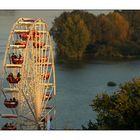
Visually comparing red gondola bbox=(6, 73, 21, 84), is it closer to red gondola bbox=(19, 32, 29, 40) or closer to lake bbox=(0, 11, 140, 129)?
lake bbox=(0, 11, 140, 129)

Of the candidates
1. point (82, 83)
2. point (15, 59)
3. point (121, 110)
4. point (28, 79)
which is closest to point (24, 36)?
point (15, 59)

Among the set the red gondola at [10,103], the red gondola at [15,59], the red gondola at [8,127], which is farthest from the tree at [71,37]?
the red gondola at [8,127]

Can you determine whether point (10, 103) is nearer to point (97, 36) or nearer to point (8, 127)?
point (8, 127)

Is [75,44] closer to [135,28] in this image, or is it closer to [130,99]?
[135,28]

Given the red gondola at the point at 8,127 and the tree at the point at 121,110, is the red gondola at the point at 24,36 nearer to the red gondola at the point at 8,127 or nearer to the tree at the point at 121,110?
the red gondola at the point at 8,127
